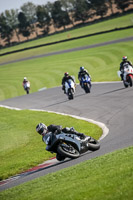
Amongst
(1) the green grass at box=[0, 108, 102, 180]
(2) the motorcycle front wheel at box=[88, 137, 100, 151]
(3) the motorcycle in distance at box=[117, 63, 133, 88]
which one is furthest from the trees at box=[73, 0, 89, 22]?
(2) the motorcycle front wheel at box=[88, 137, 100, 151]

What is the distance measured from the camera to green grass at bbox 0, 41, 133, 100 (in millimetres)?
46094

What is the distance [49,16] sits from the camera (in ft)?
482

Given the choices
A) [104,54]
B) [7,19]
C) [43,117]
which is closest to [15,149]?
[43,117]

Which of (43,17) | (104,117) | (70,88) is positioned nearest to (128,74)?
(70,88)

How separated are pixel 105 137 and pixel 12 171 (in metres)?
3.50

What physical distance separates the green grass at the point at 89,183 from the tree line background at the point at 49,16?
118930 mm

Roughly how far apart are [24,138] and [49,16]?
133516 millimetres

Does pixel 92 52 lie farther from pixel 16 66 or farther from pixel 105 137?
pixel 105 137

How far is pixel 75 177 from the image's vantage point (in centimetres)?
861

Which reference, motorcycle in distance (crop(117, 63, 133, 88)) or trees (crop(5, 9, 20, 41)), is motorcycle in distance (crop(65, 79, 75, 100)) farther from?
trees (crop(5, 9, 20, 41))

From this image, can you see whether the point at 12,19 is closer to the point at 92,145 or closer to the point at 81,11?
the point at 81,11

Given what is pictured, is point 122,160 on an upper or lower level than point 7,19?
lower

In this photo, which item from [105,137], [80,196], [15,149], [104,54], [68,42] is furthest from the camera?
[68,42]

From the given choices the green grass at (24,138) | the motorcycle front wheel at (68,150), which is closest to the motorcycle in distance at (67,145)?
the motorcycle front wheel at (68,150)
